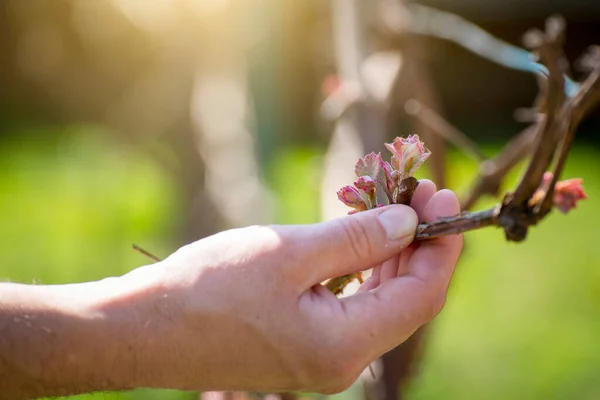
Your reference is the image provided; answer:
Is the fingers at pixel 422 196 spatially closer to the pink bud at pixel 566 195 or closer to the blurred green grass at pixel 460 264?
the pink bud at pixel 566 195

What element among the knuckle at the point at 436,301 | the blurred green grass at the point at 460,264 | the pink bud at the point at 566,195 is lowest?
the knuckle at the point at 436,301

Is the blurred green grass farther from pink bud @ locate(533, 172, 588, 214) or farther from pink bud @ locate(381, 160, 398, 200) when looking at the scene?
pink bud @ locate(381, 160, 398, 200)

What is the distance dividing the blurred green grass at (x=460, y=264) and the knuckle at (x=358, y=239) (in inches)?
31.1

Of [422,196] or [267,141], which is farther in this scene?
[267,141]

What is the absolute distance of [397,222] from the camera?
38.6 inches

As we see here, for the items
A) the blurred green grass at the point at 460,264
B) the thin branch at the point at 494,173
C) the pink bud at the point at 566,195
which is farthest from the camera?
the blurred green grass at the point at 460,264

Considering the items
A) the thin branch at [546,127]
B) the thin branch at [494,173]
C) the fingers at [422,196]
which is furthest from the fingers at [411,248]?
the thin branch at [494,173]

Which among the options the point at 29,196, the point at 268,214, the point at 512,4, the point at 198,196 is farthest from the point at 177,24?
the point at 512,4

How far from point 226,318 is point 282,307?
74 millimetres

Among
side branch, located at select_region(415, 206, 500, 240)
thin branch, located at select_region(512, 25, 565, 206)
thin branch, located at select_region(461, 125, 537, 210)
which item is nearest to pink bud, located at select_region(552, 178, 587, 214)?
thin branch, located at select_region(512, 25, 565, 206)

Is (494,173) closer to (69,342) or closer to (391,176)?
(391,176)

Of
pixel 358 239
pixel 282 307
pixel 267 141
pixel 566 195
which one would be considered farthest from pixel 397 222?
pixel 267 141

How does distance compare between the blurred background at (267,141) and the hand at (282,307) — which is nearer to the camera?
the hand at (282,307)

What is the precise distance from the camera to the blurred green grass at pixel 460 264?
144 inches
